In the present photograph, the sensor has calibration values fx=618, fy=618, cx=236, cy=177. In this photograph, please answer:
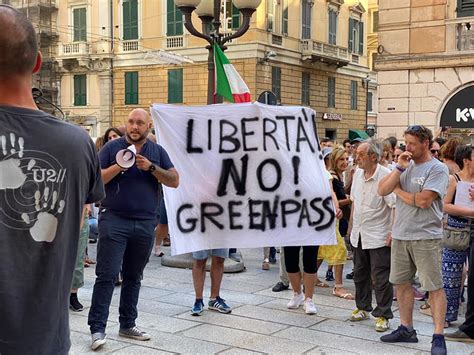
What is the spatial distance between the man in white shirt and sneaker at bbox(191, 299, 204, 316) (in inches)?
58.7

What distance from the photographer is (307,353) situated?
497 cm

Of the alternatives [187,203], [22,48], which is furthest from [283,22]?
[22,48]

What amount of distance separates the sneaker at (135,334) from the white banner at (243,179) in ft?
3.02

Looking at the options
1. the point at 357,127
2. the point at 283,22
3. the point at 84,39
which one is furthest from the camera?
the point at 357,127

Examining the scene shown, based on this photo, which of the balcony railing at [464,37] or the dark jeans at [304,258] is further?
the balcony railing at [464,37]

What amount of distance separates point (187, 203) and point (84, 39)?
33134 millimetres

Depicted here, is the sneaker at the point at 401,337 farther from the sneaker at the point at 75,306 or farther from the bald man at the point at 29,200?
the bald man at the point at 29,200

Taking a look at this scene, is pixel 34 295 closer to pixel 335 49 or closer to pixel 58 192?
pixel 58 192

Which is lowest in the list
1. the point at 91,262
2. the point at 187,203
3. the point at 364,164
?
the point at 91,262

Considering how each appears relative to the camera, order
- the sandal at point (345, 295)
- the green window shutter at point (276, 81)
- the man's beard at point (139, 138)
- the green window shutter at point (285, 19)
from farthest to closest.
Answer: the green window shutter at point (285, 19) < the green window shutter at point (276, 81) < the sandal at point (345, 295) < the man's beard at point (139, 138)

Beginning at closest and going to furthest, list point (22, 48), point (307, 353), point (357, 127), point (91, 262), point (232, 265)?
1. point (22, 48)
2. point (307, 353)
3. point (232, 265)
4. point (91, 262)
5. point (357, 127)

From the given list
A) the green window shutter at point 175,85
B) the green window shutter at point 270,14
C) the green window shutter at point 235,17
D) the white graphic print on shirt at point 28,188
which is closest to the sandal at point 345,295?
the white graphic print on shirt at point 28,188

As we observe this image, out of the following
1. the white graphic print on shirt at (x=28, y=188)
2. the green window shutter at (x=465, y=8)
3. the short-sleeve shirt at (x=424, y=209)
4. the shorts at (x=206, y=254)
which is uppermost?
the green window shutter at (x=465, y=8)

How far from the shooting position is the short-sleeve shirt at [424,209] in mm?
5066
